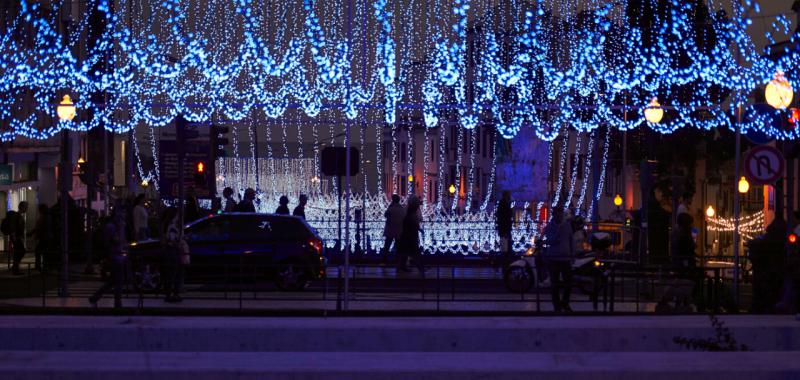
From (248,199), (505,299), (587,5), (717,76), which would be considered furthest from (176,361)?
(717,76)

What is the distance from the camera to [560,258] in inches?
719

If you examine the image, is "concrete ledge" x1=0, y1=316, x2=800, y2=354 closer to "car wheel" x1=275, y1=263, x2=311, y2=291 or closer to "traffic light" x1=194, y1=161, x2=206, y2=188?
"car wheel" x1=275, y1=263, x2=311, y2=291

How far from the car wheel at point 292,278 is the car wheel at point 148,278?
1.89m

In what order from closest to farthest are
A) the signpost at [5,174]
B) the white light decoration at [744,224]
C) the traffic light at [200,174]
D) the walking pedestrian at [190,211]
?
the walking pedestrian at [190,211]
the traffic light at [200,174]
the signpost at [5,174]
the white light decoration at [744,224]

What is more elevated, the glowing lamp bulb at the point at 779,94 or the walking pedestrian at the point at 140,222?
the glowing lamp bulb at the point at 779,94

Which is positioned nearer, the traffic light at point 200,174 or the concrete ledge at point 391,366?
the concrete ledge at point 391,366

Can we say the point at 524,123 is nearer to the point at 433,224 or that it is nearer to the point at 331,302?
the point at 433,224

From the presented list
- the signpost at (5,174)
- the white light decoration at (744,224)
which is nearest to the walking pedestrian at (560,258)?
the signpost at (5,174)

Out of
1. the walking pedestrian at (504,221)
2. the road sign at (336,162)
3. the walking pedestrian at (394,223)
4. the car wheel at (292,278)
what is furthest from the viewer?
the walking pedestrian at (504,221)

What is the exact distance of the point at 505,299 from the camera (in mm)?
19281

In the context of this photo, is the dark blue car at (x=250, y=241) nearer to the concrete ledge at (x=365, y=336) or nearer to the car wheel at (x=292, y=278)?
the car wheel at (x=292, y=278)

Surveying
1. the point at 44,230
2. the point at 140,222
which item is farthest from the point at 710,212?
the point at 44,230

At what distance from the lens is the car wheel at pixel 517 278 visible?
2161 cm

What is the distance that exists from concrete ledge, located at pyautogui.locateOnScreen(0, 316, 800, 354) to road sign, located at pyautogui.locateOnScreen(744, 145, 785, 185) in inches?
269
